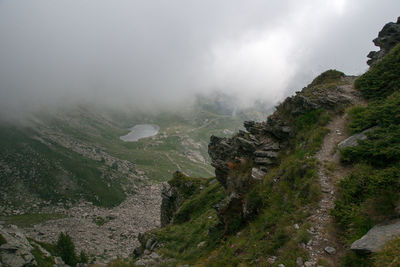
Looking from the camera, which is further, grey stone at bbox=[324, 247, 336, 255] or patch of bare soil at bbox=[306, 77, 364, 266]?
patch of bare soil at bbox=[306, 77, 364, 266]

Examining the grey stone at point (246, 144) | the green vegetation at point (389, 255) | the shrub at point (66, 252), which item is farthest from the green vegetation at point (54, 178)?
the green vegetation at point (389, 255)

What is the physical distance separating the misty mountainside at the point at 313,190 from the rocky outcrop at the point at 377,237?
40 mm

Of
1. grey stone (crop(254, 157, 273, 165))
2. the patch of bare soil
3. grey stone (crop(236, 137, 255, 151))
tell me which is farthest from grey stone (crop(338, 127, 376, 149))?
grey stone (crop(236, 137, 255, 151))

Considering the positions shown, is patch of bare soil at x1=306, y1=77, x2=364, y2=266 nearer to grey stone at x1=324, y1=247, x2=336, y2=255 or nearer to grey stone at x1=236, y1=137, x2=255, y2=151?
grey stone at x1=324, y1=247, x2=336, y2=255

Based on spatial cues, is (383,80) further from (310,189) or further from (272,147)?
(310,189)

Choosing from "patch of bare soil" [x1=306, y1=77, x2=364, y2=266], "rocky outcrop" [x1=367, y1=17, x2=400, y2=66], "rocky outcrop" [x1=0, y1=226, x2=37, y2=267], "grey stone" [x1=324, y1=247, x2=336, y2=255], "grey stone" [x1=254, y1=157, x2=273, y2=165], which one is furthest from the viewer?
"rocky outcrop" [x1=0, y1=226, x2=37, y2=267]

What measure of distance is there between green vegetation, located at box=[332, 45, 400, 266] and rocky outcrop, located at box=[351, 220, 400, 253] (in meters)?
0.40

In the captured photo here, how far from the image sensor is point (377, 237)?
9961 mm

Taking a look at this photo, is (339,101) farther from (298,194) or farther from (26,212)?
(26,212)

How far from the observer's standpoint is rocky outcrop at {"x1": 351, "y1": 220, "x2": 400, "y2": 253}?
950 centimetres

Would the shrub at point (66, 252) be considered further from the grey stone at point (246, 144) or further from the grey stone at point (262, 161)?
the grey stone at point (262, 161)

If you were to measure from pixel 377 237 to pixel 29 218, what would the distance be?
16457 cm

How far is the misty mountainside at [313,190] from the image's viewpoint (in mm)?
11391

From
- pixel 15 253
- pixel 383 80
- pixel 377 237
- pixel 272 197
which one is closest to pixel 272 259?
pixel 377 237
